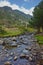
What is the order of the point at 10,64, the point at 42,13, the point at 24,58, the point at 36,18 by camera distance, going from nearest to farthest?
the point at 10,64
the point at 24,58
the point at 42,13
the point at 36,18

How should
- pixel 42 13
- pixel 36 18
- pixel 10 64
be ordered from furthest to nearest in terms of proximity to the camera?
pixel 36 18
pixel 42 13
pixel 10 64

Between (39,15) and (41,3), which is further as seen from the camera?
(41,3)

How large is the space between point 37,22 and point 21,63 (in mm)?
68503

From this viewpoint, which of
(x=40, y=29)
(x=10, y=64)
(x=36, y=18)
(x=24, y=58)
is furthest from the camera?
(x=40, y=29)

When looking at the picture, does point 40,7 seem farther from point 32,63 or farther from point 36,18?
point 32,63

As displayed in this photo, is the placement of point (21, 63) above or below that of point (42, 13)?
below

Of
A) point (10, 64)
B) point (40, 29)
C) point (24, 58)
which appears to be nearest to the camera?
point (10, 64)

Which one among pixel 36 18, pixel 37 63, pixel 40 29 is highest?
pixel 36 18

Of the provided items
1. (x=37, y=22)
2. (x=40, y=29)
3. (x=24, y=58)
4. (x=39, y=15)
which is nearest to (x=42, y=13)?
(x=39, y=15)

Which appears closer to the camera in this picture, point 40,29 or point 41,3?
point 41,3

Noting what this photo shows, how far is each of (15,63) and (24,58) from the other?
12.2ft

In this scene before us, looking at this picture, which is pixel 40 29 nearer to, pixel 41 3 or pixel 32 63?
pixel 41 3

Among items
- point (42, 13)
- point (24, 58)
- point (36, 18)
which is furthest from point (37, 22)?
point (24, 58)

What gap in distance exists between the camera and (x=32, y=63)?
81.6 feet
